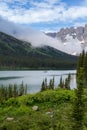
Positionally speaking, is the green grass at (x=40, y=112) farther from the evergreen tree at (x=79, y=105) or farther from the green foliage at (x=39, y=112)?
the evergreen tree at (x=79, y=105)

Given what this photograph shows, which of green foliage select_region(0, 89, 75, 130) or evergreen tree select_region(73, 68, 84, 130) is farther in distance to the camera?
green foliage select_region(0, 89, 75, 130)

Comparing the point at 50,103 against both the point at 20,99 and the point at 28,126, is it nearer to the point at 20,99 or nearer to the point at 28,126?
the point at 20,99

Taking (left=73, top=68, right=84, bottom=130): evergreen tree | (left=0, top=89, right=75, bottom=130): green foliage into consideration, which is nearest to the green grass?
(left=0, top=89, right=75, bottom=130): green foliage

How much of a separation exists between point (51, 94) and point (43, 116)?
6.30 meters

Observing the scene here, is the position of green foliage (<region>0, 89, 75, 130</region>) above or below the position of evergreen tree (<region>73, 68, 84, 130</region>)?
below

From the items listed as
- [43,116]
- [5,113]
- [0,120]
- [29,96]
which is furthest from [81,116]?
[29,96]

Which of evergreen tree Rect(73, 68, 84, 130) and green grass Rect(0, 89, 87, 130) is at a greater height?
evergreen tree Rect(73, 68, 84, 130)

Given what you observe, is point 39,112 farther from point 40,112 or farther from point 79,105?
point 79,105

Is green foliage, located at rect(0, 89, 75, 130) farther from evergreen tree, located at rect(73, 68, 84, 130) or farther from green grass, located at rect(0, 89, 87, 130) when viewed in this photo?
evergreen tree, located at rect(73, 68, 84, 130)

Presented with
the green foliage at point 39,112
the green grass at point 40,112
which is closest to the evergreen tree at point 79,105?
the green grass at point 40,112

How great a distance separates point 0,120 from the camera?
84.9 feet

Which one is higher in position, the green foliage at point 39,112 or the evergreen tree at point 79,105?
the evergreen tree at point 79,105

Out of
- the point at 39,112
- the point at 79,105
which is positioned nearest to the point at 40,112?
the point at 39,112

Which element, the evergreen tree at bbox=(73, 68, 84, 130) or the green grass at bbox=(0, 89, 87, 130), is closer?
the evergreen tree at bbox=(73, 68, 84, 130)
